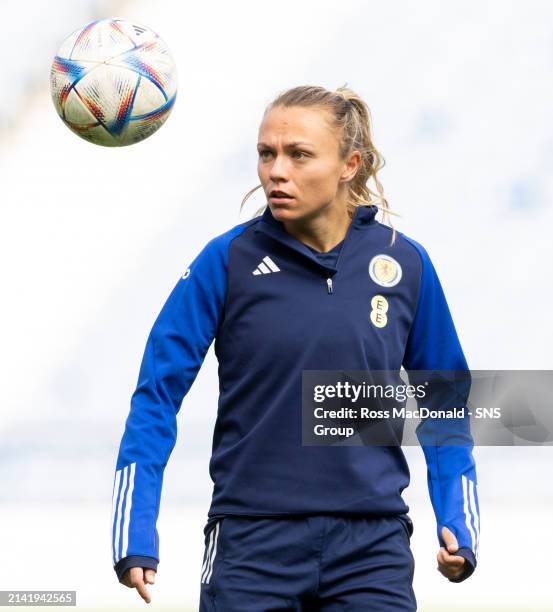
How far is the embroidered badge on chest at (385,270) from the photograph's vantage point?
4941 millimetres

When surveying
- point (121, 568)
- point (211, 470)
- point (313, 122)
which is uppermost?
point (313, 122)

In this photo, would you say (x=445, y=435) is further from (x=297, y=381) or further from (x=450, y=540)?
(x=297, y=381)

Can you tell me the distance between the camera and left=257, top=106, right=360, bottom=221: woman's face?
473cm

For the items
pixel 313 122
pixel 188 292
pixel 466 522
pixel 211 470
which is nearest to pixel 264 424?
pixel 211 470

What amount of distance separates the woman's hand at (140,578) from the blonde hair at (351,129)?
5.30 ft

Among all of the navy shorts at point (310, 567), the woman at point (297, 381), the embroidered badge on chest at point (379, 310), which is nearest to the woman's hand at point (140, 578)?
the woman at point (297, 381)

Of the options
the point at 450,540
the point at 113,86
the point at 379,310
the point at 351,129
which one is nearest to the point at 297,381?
the point at 379,310

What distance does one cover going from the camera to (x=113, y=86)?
6430mm

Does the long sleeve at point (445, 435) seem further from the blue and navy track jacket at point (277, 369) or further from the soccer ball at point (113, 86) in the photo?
the soccer ball at point (113, 86)

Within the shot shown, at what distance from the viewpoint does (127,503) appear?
14.6 feet

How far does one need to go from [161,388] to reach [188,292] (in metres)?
0.41

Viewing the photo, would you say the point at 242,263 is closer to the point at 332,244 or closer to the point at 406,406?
the point at 332,244

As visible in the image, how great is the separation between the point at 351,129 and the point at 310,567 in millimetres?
1841

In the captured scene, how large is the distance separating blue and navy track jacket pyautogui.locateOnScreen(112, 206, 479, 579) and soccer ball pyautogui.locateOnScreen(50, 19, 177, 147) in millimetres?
1682
